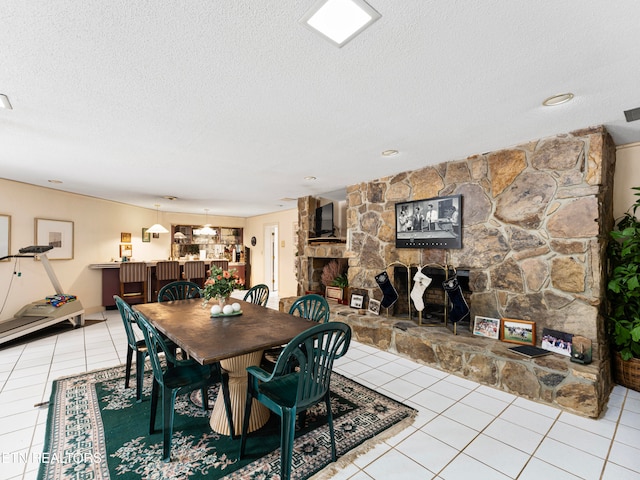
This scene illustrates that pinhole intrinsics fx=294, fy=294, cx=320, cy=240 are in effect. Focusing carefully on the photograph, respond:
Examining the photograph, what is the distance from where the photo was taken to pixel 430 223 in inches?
148

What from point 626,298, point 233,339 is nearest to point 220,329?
point 233,339

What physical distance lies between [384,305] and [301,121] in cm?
268

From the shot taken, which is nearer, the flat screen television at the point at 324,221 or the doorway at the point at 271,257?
the flat screen television at the point at 324,221

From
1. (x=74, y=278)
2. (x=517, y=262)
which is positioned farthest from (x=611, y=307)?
(x=74, y=278)

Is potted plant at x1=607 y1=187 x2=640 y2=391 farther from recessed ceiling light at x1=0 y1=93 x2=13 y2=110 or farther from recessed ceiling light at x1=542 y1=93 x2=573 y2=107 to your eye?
recessed ceiling light at x1=0 y1=93 x2=13 y2=110

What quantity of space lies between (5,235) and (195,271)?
10.3 ft

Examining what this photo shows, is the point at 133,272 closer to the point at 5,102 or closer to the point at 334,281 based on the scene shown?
the point at 334,281

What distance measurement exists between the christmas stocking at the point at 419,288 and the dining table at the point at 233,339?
1.77 metres

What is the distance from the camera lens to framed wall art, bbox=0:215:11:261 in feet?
14.9

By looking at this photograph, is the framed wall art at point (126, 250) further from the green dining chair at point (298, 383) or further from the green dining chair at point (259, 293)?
the green dining chair at point (298, 383)

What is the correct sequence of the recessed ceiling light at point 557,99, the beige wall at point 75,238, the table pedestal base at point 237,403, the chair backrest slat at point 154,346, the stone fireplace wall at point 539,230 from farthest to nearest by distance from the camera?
the beige wall at point 75,238 → the stone fireplace wall at point 539,230 → the table pedestal base at point 237,403 → the recessed ceiling light at point 557,99 → the chair backrest slat at point 154,346

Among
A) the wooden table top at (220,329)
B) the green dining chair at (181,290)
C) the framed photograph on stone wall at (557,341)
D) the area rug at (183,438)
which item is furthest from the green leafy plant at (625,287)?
the green dining chair at (181,290)

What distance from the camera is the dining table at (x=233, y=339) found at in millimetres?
1822

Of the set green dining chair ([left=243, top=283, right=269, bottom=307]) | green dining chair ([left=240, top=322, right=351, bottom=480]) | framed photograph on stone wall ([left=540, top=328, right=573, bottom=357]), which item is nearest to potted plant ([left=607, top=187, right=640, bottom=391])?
framed photograph on stone wall ([left=540, top=328, right=573, bottom=357])
